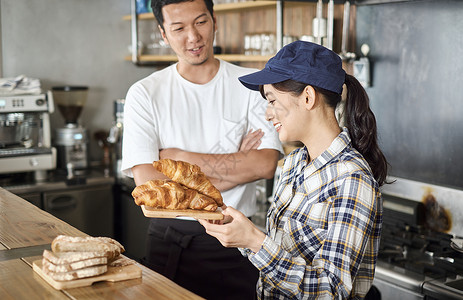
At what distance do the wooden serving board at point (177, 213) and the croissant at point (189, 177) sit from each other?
0.12m

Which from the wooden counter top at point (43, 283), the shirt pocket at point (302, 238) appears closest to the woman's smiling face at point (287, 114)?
the shirt pocket at point (302, 238)

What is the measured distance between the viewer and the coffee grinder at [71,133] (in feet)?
15.5

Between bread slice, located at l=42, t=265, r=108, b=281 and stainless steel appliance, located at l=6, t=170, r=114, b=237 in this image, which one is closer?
bread slice, located at l=42, t=265, r=108, b=281

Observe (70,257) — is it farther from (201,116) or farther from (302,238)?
(201,116)

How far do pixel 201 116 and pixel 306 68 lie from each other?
82 cm

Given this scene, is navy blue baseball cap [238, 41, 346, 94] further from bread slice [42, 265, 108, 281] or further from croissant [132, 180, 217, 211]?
bread slice [42, 265, 108, 281]

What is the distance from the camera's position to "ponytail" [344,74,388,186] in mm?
1703

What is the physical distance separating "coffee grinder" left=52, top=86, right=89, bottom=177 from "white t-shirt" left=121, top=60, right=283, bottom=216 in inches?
98.3

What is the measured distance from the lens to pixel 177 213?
1.58 meters

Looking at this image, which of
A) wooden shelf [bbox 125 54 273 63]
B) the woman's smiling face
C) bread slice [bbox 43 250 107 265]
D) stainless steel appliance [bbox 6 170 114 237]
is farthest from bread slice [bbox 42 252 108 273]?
stainless steel appliance [bbox 6 170 114 237]

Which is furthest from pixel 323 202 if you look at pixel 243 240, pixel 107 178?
pixel 107 178

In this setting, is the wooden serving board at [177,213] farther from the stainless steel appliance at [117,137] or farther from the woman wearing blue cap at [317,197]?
the stainless steel appliance at [117,137]

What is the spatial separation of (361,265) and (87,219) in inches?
131

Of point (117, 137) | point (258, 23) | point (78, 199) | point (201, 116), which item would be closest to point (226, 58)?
point (258, 23)
